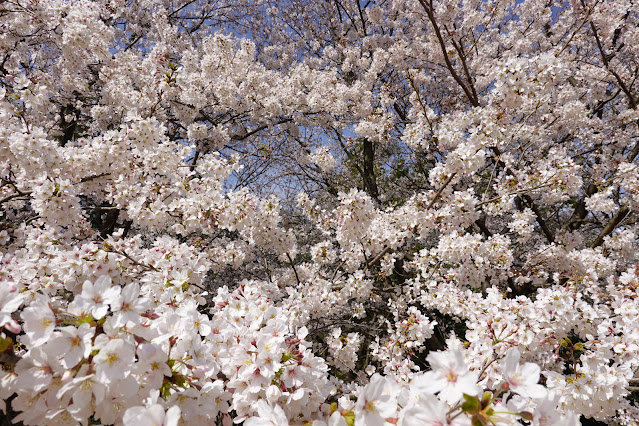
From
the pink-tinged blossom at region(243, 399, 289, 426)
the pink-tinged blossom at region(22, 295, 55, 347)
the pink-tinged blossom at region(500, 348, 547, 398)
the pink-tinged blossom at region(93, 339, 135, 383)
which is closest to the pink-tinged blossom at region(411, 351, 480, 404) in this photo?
the pink-tinged blossom at region(500, 348, 547, 398)

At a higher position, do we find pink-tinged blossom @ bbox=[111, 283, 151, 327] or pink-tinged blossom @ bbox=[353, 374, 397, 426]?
pink-tinged blossom @ bbox=[111, 283, 151, 327]

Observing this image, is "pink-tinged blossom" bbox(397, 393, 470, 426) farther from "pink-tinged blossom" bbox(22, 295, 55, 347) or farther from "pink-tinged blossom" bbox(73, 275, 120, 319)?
"pink-tinged blossom" bbox(22, 295, 55, 347)

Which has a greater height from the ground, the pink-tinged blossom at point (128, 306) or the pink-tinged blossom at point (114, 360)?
the pink-tinged blossom at point (128, 306)

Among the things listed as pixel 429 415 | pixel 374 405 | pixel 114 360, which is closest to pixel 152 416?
pixel 114 360

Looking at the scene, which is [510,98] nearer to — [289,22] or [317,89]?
[317,89]

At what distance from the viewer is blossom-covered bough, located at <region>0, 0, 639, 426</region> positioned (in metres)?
1.14

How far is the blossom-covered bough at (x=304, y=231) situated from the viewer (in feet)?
3.75

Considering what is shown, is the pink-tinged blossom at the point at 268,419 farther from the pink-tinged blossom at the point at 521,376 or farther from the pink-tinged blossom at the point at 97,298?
the pink-tinged blossom at the point at 521,376

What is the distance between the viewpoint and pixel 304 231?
318 inches

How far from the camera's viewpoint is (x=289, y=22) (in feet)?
33.3

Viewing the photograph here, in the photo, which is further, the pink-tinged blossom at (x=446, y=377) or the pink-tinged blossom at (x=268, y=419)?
the pink-tinged blossom at (x=268, y=419)

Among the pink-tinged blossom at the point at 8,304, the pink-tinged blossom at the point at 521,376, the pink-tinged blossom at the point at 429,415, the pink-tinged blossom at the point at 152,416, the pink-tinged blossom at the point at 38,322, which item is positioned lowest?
the pink-tinged blossom at the point at 521,376

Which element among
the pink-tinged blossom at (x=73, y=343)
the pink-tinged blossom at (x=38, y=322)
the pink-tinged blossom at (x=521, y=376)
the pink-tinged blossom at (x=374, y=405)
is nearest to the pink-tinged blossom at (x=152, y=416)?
the pink-tinged blossom at (x=73, y=343)

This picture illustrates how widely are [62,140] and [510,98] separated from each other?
8.15 meters
